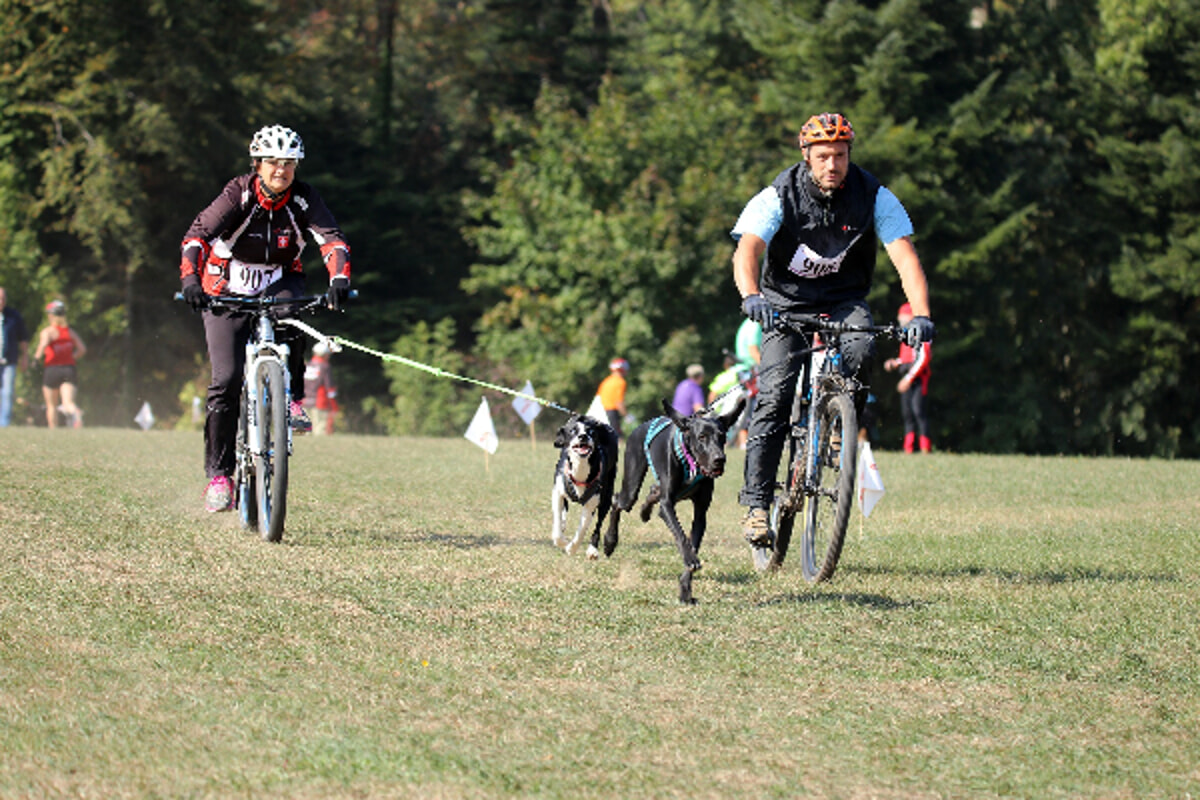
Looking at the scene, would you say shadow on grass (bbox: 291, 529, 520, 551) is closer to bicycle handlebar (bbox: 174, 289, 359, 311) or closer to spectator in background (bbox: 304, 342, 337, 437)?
bicycle handlebar (bbox: 174, 289, 359, 311)

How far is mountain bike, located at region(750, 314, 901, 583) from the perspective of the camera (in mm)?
7770

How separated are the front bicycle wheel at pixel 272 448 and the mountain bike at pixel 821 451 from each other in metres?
2.70

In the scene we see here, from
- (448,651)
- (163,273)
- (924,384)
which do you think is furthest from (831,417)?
(163,273)

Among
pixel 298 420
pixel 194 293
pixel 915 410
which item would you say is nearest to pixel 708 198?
pixel 915 410

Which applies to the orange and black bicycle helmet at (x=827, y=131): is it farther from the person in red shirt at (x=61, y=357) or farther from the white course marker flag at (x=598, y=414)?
the person in red shirt at (x=61, y=357)

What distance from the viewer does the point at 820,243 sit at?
805 centimetres

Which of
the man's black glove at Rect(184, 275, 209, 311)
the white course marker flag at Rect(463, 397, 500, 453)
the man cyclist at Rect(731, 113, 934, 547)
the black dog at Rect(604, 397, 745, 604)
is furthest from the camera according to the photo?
the white course marker flag at Rect(463, 397, 500, 453)

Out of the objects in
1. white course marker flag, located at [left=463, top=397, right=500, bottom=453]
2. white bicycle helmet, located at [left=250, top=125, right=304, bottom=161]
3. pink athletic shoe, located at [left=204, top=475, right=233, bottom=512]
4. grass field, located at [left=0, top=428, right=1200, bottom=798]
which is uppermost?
white bicycle helmet, located at [left=250, top=125, right=304, bottom=161]

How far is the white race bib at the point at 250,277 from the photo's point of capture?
913 cm

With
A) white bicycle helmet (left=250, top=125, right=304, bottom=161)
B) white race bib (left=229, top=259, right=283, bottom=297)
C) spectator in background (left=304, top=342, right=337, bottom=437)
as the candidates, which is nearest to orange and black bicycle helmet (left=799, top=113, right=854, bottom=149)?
white bicycle helmet (left=250, top=125, right=304, bottom=161)

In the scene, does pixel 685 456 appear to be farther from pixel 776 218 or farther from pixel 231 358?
pixel 231 358

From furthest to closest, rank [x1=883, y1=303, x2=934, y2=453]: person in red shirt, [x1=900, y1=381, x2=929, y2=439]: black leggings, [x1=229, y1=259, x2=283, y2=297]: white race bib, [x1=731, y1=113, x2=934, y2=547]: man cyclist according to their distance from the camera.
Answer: [x1=900, y1=381, x2=929, y2=439]: black leggings < [x1=883, y1=303, x2=934, y2=453]: person in red shirt < [x1=229, y1=259, x2=283, y2=297]: white race bib < [x1=731, y1=113, x2=934, y2=547]: man cyclist

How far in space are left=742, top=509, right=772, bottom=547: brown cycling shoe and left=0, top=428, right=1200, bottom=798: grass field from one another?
254 mm

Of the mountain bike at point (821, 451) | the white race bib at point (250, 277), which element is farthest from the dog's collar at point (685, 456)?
the white race bib at point (250, 277)
